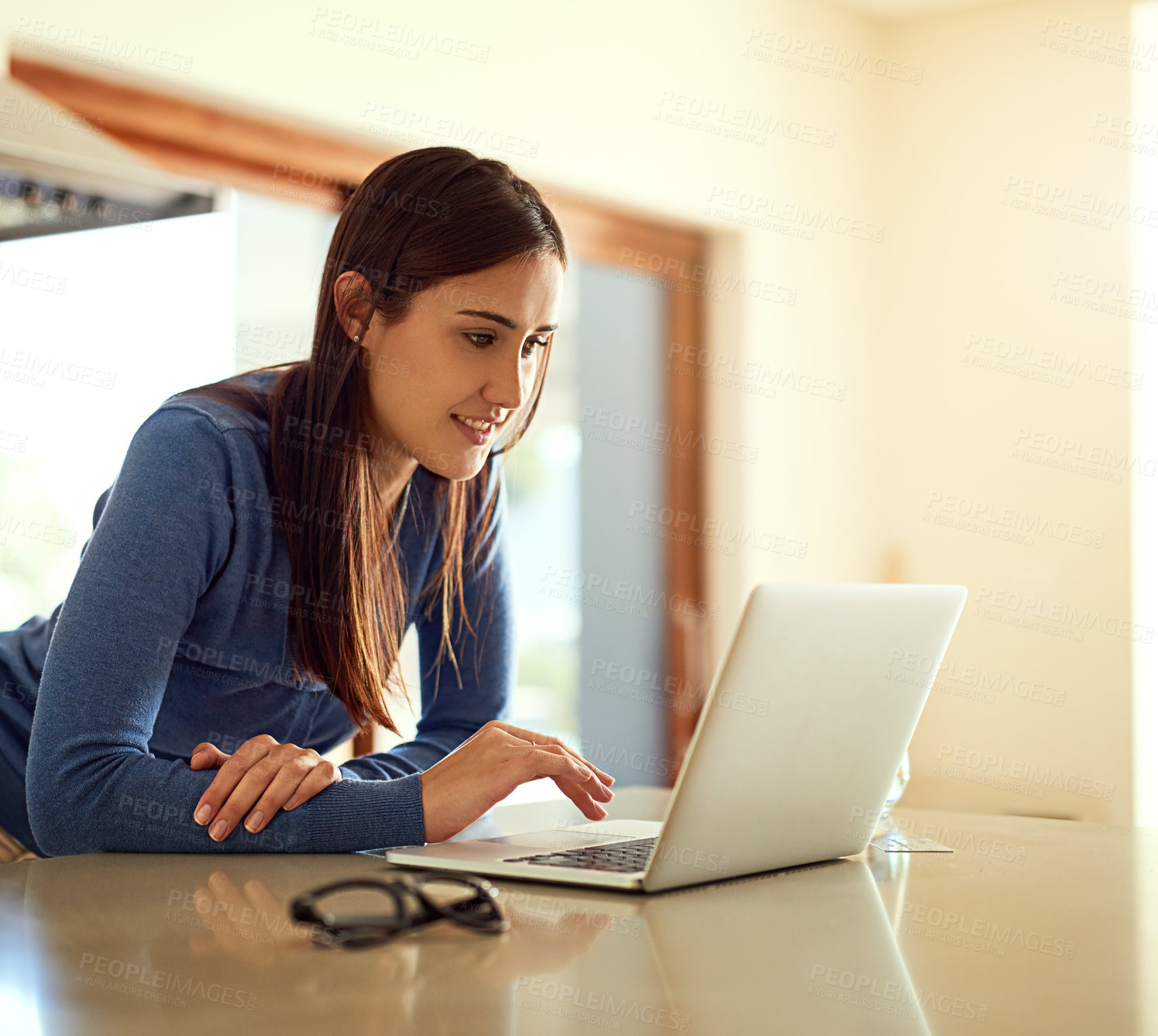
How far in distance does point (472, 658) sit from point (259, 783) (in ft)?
1.72

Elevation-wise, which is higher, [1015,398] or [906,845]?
[1015,398]

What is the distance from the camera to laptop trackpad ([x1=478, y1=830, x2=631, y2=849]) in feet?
3.63

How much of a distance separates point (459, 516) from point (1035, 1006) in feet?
3.43

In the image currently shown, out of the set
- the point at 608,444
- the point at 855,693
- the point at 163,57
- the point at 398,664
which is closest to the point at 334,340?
the point at 398,664

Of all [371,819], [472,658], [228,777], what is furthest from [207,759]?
[472,658]

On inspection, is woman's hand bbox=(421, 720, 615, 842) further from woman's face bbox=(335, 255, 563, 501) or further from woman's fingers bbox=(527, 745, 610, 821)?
woman's face bbox=(335, 255, 563, 501)

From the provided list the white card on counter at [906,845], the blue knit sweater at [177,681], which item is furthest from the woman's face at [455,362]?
the white card on counter at [906,845]

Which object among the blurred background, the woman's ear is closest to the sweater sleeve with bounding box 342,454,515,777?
the woman's ear

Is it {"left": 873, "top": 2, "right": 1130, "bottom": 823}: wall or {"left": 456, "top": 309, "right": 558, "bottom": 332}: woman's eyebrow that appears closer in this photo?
{"left": 456, "top": 309, "right": 558, "bottom": 332}: woman's eyebrow

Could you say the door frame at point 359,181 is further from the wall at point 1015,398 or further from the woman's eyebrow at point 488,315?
the wall at point 1015,398

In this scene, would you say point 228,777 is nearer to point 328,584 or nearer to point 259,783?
point 259,783

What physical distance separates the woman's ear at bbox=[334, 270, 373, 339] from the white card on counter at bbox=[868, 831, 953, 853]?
814 millimetres

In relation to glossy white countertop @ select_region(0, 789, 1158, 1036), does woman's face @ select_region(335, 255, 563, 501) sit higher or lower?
higher

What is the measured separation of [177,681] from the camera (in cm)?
135
